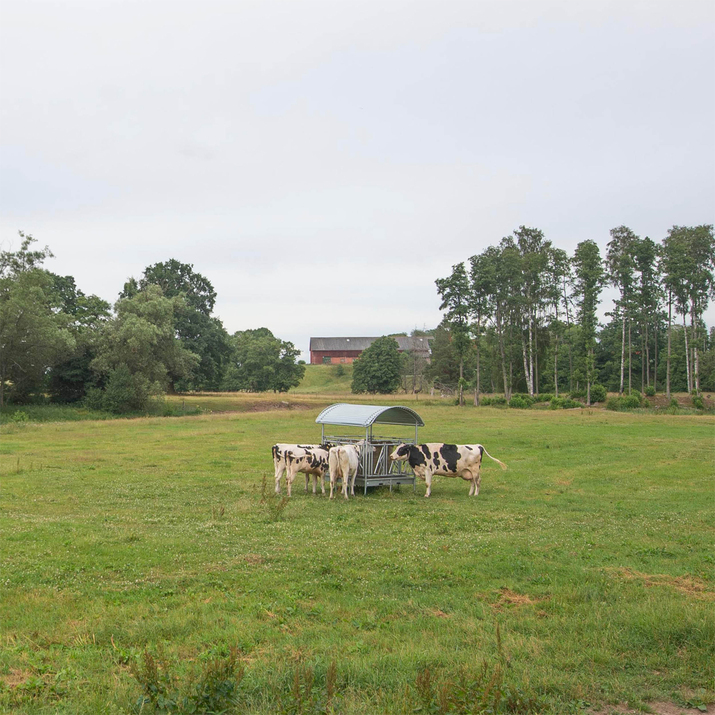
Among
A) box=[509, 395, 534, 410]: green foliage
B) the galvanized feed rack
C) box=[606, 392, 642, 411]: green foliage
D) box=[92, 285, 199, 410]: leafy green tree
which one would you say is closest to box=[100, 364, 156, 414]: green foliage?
box=[92, 285, 199, 410]: leafy green tree

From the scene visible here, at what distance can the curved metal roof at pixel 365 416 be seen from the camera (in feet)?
65.9

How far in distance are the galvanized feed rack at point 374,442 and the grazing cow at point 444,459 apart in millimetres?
535

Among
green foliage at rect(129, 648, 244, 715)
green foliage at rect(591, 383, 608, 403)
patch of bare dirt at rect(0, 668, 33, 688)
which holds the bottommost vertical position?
patch of bare dirt at rect(0, 668, 33, 688)

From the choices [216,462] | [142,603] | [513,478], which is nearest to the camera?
[142,603]

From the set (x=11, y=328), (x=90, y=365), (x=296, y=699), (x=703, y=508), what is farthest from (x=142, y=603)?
(x=90, y=365)

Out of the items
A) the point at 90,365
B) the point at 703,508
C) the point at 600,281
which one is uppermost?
the point at 600,281

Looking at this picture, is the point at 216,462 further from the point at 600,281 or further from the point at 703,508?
the point at 600,281

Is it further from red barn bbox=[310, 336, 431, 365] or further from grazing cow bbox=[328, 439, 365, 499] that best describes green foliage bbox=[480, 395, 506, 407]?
red barn bbox=[310, 336, 431, 365]

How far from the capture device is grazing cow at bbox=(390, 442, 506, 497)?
19766 mm

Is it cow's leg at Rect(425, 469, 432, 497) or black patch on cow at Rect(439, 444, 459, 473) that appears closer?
cow's leg at Rect(425, 469, 432, 497)

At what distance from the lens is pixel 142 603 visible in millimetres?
8711

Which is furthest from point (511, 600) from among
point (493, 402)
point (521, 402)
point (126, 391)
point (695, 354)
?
point (695, 354)

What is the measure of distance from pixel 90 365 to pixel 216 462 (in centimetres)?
4104

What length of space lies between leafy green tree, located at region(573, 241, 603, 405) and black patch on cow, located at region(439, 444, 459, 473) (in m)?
51.4
